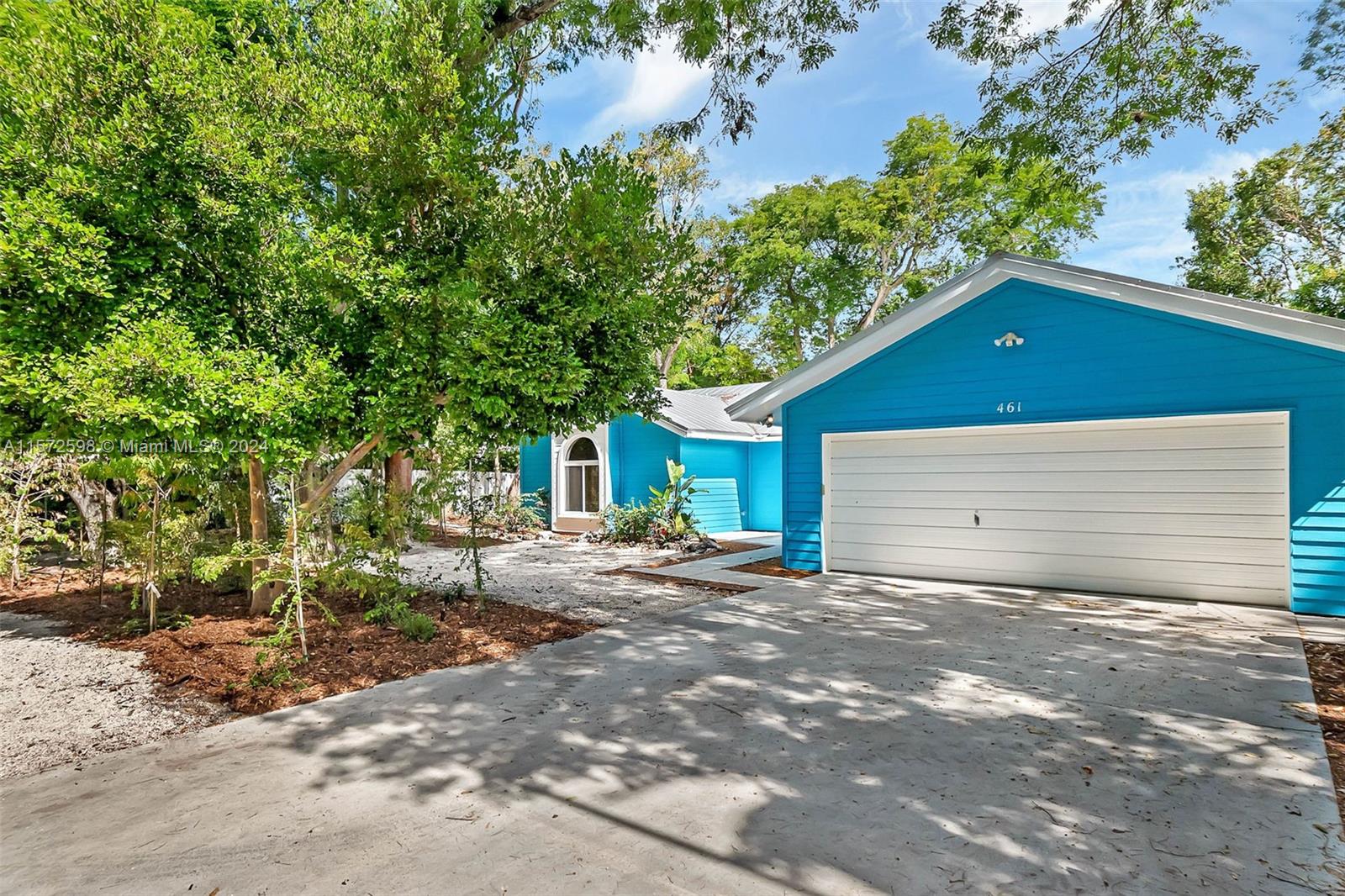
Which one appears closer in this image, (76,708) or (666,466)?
(76,708)

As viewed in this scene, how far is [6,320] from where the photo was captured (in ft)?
11.7

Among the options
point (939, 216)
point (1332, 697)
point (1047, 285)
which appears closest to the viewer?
point (1332, 697)

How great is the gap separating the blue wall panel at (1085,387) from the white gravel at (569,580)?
2555mm

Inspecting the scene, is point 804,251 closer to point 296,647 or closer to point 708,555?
point 708,555

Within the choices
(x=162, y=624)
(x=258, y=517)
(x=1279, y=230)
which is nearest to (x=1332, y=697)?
(x=258, y=517)

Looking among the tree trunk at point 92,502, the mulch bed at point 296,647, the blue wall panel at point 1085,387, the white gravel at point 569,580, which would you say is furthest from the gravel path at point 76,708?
the blue wall panel at point 1085,387

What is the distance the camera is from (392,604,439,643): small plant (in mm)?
5387

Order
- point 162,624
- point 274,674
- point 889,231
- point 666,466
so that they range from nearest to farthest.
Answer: point 274,674
point 162,624
point 666,466
point 889,231

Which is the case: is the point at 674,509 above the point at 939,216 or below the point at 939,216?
below

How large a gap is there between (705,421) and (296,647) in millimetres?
9791

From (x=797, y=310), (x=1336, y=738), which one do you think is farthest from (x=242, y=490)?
(x=797, y=310)

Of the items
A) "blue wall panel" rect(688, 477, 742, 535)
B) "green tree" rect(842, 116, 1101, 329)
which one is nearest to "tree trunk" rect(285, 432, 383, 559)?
"blue wall panel" rect(688, 477, 742, 535)

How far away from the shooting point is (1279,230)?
1627cm

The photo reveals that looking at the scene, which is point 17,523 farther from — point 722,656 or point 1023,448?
point 1023,448
